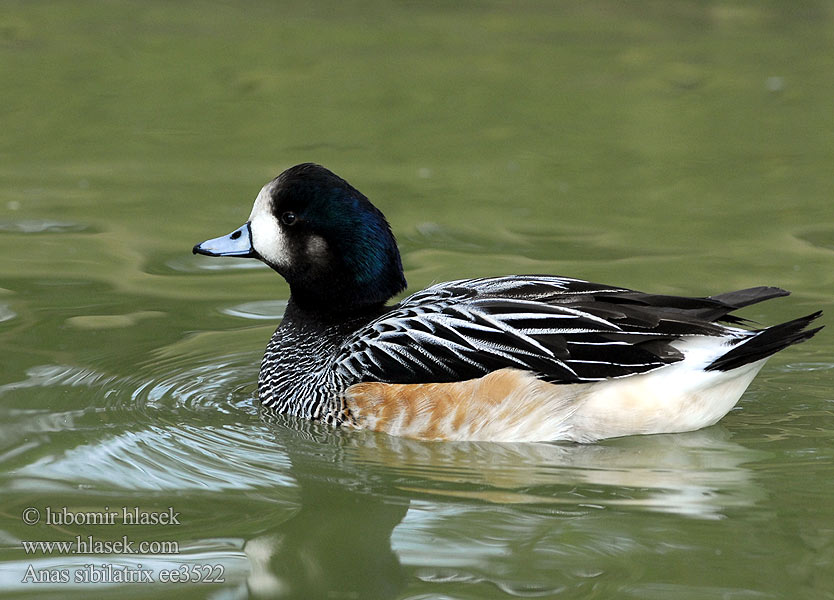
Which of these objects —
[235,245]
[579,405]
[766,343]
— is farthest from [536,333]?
[235,245]

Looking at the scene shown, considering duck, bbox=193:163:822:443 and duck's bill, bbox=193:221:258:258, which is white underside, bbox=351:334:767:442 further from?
duck's bill, bbox=193:221:258:258

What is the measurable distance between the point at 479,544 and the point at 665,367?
1.41 metres

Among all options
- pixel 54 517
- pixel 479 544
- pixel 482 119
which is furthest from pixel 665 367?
pixel 482 119

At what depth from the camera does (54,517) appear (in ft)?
16.3

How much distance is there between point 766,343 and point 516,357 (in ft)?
3.50

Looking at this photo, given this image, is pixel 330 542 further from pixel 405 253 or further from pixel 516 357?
pixel 405 253

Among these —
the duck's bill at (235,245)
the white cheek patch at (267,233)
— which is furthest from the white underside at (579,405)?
the duck's bill at (235,245)

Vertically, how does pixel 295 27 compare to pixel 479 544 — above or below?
above

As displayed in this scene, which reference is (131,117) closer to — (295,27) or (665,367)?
(295,27)

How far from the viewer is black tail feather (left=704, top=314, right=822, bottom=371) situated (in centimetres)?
542

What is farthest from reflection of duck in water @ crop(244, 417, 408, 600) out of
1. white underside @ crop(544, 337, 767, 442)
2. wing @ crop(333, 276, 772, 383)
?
white underside @ crop(544, 337, 767, 442)

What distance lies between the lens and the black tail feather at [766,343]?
17.8 feet

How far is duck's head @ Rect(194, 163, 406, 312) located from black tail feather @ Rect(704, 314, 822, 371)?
1.74 m

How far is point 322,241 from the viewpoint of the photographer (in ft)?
20.7
